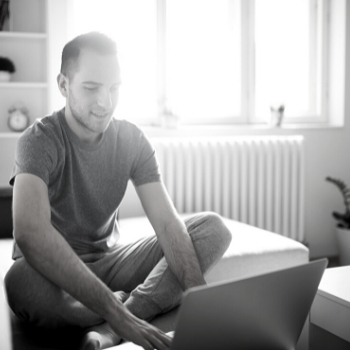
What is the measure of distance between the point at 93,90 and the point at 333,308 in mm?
872

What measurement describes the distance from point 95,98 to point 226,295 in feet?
2.83

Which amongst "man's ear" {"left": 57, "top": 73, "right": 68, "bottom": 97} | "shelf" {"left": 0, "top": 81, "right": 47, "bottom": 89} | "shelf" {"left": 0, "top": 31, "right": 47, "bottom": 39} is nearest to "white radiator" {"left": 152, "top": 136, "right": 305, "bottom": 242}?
"shelf" {"left": 0, "top": 81, "right": 47, "bottom": 89}

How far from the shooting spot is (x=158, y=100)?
3.21 metres

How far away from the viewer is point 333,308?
126cm

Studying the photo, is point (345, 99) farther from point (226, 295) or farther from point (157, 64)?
point (226, 295)

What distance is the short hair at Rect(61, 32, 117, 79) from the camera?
4.95 feet

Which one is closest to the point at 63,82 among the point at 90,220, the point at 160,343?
the point at 90,220

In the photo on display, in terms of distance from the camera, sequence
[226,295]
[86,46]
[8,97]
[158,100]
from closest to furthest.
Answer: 1. [226,295]
2. [86,46]
3. [8,97]
4. [158,100]

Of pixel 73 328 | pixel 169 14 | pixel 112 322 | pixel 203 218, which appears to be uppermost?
pixel 169 14

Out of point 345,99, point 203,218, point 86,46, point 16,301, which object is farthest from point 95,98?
point 345,99

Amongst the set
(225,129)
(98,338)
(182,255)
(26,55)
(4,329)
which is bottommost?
(98,338)

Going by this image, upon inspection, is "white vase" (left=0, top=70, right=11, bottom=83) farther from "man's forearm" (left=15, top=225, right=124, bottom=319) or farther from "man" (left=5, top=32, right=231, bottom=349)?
"man's forearm" (left=15, top=225, right=124, bottom=319)

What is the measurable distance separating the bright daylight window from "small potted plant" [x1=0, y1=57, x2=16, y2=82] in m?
0.43

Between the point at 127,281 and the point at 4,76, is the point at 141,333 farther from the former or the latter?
the point at 4,76
